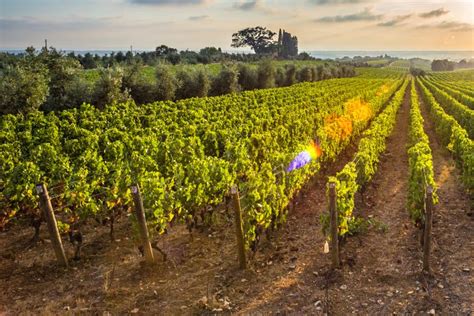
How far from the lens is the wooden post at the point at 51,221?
24.6 feet

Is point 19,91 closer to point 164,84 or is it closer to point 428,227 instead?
point 164,84

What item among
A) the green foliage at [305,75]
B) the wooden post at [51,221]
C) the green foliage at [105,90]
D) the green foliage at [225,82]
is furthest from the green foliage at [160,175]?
the green foliage at [305,75]

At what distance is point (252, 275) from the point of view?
791 centimetres

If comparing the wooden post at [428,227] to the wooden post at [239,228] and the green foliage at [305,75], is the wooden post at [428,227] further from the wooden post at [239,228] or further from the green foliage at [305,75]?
the green foliage at [305,75]

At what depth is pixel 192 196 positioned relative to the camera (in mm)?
8914

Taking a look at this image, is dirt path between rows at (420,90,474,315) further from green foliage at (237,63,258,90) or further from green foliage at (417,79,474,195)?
green foliage at (237,63,258,90)

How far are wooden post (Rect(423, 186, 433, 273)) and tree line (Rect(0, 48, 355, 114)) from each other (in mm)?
25281

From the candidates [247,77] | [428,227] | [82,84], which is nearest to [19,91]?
[82,84]

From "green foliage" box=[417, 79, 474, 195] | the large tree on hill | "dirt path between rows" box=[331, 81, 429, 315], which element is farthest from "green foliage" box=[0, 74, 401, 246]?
the large tree on hill

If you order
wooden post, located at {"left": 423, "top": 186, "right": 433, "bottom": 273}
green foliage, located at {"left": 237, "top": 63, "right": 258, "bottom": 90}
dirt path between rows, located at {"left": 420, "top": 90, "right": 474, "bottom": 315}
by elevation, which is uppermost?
green foliage, located at {"left": 237, "top": 63, "right": 258, "bottom": 90}

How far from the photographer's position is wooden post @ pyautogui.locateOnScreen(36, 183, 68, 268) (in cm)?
750

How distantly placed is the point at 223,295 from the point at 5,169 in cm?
680

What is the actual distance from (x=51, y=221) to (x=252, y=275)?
426cm

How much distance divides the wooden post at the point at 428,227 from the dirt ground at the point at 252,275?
0.83ft
